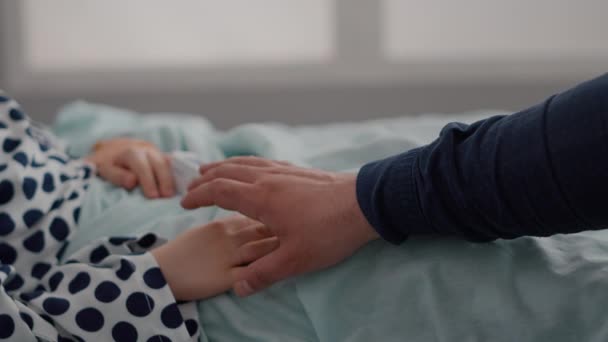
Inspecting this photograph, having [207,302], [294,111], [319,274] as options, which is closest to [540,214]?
[319,274]

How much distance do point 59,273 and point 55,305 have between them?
5 cm

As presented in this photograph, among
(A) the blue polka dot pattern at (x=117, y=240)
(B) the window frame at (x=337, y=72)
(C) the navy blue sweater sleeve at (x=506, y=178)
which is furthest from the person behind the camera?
(B) the window frame at (x=337, y=72)

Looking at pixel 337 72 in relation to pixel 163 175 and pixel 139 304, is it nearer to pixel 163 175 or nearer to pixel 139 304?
pixel 163 175

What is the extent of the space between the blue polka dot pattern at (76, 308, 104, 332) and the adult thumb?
0.13 metres

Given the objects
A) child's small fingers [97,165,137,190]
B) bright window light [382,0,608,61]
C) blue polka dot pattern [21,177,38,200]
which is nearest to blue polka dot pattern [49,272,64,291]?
blue polka dot pattern [21,177,38,200]

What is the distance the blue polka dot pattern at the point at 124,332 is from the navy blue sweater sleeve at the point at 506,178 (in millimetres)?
251

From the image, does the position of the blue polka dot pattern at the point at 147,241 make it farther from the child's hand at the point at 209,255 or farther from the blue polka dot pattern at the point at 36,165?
the blue polka dot pattern at the point at 36,165

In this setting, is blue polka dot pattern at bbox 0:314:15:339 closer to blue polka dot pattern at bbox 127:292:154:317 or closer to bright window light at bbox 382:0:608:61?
blue polka dot pattern at bbox 127:292:154:317

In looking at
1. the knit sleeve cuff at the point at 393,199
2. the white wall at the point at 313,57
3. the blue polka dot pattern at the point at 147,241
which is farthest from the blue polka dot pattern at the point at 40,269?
the white wall at the point at 313,57

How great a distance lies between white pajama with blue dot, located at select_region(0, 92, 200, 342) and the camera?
70 centimetres

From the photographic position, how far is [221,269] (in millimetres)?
742

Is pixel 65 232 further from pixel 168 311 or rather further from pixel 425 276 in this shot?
pixel 425 276

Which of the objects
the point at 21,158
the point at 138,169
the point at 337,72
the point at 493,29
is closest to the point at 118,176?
the point at 138,169

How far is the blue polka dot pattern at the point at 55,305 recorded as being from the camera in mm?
705
